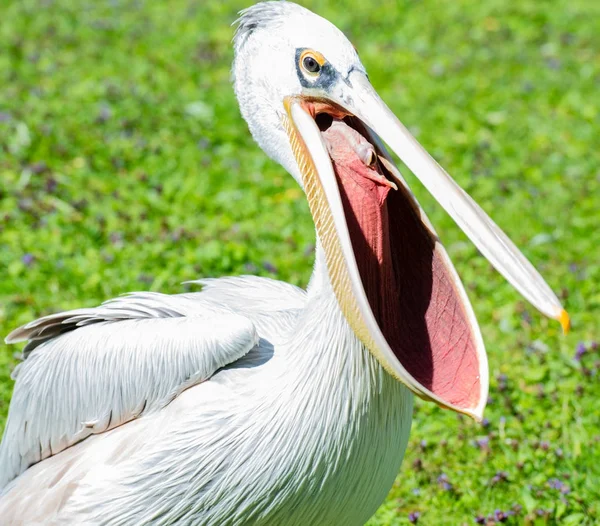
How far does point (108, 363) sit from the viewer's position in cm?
324

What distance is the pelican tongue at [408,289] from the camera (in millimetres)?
2918

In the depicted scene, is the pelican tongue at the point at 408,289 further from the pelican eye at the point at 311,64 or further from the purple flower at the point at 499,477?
the purple flower at the point at 499,477

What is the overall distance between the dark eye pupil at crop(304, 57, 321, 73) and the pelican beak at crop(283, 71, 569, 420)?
0.09m

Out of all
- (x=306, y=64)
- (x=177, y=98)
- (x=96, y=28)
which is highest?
(x=96, y=28)

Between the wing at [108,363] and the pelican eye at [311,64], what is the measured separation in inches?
31.4

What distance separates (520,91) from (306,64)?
492cm

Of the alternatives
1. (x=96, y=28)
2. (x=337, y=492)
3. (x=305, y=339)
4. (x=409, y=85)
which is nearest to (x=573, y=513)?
(x=337, y=492)

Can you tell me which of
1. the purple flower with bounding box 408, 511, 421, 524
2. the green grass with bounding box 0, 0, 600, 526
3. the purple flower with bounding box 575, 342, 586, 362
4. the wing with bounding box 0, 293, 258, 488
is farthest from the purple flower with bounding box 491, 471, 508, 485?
the wing with bounding box 0, 293, 258, 488

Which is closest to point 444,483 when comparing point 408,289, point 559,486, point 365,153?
point 559,486

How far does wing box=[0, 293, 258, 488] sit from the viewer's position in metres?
3.08

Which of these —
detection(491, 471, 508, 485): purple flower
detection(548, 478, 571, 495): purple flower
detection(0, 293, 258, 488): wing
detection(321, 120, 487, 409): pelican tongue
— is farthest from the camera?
detection(491, 471, 508, 485): purple flower

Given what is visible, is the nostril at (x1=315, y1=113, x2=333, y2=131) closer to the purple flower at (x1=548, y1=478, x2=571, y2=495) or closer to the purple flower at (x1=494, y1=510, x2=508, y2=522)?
the purple flower at (x1=494, y1=510, x2=508, y2=522)

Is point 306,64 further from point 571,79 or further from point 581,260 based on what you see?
point 571,79

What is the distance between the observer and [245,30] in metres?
3.23
